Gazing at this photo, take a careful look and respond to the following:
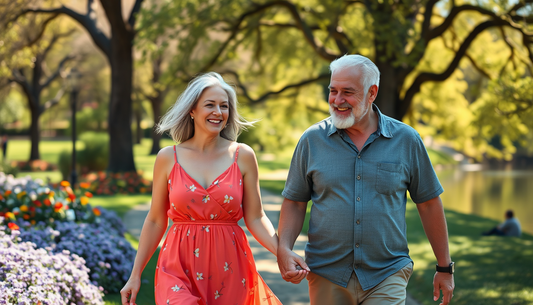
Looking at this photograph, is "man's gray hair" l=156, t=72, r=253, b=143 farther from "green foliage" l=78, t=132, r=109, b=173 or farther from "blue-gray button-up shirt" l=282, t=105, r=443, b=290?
"green foliage" l=78, t=132, r=109, b=173

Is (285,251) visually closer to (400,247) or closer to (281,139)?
(400,247)

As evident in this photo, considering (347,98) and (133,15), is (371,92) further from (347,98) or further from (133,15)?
(133,15)

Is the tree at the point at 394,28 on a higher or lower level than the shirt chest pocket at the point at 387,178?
higher

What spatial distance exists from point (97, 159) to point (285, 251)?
19.7m

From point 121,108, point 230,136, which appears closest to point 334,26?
point 121,108

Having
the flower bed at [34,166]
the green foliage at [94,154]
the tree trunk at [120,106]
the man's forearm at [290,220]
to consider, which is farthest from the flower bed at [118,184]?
the man's forearm at [290,220]

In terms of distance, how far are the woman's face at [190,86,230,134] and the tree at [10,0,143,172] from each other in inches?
559

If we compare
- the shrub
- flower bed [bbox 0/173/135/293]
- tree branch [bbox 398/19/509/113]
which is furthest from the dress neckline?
tree branch [bbox 398/19/509/113]

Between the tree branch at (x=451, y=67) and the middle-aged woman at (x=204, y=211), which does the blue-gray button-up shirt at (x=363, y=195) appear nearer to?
the middle-aged woman at (x=204, y=211)

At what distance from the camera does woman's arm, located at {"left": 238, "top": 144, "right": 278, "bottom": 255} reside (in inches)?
151

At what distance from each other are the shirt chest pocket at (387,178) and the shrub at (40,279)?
9.01 feet

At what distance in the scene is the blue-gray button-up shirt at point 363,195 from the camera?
11.3ft

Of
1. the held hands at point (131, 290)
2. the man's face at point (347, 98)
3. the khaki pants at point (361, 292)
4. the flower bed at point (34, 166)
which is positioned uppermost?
the man's face at point (347, 98)

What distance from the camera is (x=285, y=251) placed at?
358 centimetres
